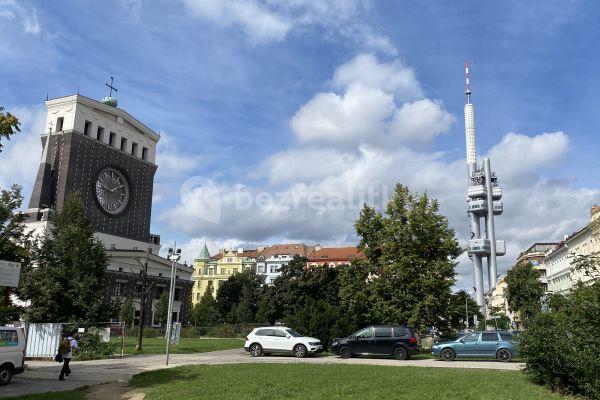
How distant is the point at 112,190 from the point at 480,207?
100 meters

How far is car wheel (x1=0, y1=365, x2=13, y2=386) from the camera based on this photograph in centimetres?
1647

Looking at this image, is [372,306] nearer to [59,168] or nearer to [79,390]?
[79,390]

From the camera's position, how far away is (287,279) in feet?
222

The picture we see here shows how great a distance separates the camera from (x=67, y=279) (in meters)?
29.2

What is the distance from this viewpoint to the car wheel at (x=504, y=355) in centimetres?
2477

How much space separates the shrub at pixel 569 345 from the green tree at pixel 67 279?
2292 cm

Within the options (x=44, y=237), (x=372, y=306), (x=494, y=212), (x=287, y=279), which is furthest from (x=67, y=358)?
(x=494, y=212)

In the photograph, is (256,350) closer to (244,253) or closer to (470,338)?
(470,338)

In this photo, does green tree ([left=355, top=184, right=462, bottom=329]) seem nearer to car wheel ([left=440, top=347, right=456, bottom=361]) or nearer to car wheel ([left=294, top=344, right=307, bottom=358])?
car wheel ([left=440, top=347, right=456, bottom=361])

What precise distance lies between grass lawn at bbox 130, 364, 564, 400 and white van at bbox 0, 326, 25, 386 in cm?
401

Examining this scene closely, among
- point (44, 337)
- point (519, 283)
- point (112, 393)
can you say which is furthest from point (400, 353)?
point (519, 283)

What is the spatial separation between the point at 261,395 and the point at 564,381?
7.89 meters

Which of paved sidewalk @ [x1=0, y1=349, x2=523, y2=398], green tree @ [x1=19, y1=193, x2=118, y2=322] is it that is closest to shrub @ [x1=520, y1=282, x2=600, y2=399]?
paved sidewalk @ [x1=0, y1=349, x2=523, y2=398]

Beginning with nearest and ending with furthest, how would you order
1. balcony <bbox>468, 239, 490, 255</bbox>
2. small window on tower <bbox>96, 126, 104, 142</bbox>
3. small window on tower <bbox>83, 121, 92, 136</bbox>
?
small window on tower <bbox>83, 121, 92, 136</bbox> < small window on tower <bbox>96, 126, 104, 142</bbox> < balcony <bbox>468, 239, 490, 255</bbox>
